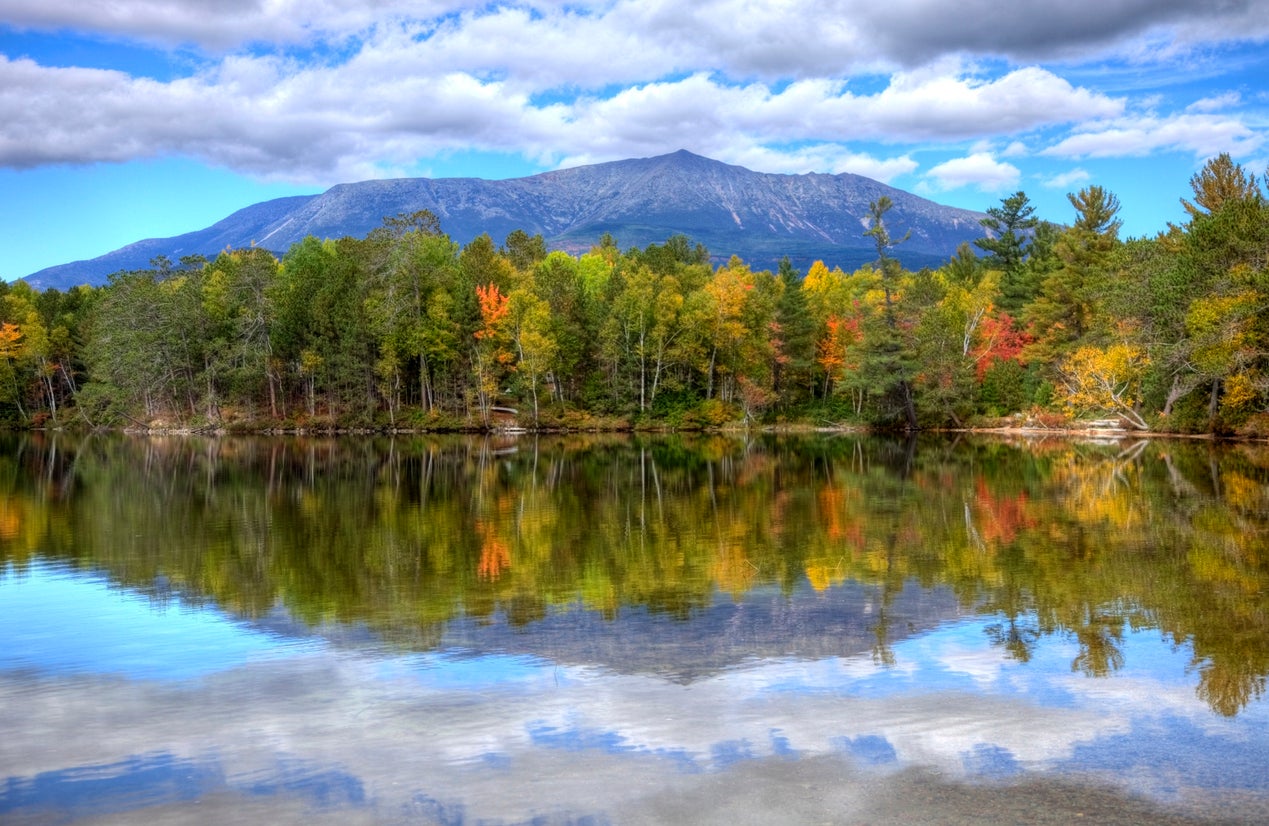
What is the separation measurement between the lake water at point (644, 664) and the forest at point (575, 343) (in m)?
48.3

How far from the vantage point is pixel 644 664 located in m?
14.7

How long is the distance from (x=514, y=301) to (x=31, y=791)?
7930 centimetres

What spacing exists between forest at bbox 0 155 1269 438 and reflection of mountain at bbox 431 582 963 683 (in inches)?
2239

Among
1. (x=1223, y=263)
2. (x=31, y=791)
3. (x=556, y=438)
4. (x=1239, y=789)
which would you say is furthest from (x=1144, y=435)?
(x=31, y=791)

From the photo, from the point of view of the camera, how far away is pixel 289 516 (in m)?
33.7

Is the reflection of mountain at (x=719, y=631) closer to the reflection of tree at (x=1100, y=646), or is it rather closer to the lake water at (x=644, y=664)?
the lake water at (x=644, y=664)

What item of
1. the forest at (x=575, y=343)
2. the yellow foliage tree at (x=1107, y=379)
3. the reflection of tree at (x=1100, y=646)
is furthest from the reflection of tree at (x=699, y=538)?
the forest at (x=575, y=343)

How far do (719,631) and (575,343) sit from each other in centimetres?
7720

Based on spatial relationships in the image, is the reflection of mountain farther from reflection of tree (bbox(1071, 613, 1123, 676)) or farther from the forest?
the forest

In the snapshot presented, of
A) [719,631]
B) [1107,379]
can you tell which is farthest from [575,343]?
[719,631]

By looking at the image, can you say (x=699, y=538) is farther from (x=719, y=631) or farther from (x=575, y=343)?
(x=575, y=343)

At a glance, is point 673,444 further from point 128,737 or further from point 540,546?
point 128,737

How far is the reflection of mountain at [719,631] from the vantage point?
15086 mm

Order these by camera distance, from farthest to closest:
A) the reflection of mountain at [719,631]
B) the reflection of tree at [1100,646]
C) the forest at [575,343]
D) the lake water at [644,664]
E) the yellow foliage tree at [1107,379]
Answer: the forest at [575,343]
the yellow foliage tree at [1107,379]
the reflection of mountain at [719,631]
the reflection of tree at [1100,646]
the lake water at [644,664]
